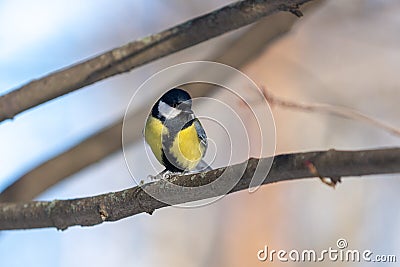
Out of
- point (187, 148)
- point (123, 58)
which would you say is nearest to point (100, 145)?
point (123, 58)

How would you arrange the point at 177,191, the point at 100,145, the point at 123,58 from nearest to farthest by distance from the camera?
the point at 177,191
the point at 123,58
the point at 100,145

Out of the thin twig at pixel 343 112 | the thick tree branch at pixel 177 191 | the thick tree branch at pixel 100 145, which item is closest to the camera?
the thick tree branch at pixel 177 191

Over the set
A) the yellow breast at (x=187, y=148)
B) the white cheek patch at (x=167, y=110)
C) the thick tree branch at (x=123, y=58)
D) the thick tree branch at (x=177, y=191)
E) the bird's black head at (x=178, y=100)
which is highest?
the thick tree branch at (x=123, y=58)

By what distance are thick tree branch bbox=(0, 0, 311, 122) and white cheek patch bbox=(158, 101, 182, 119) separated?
0.35 ft

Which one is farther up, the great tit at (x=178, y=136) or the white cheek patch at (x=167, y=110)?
the white cheek patch at (x=167, y=110)

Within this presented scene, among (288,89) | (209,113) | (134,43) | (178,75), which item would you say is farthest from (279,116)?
(134,43)

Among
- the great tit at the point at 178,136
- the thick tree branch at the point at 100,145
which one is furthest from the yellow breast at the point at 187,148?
the thick tree branch at the point at 100,145

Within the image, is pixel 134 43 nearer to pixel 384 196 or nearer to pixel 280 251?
pixel 280 251

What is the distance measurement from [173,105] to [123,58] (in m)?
0.13

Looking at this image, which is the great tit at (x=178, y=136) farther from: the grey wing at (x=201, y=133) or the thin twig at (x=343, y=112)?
the thin twig at (x=343, y=112)

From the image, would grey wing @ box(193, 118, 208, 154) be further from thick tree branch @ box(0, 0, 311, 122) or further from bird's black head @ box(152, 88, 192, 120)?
thick tree branch @ box(0, 0, 311, 122)

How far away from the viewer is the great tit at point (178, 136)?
0.64 m

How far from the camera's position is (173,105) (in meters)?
0.64

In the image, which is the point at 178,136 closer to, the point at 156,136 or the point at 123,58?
the point at 156,136
